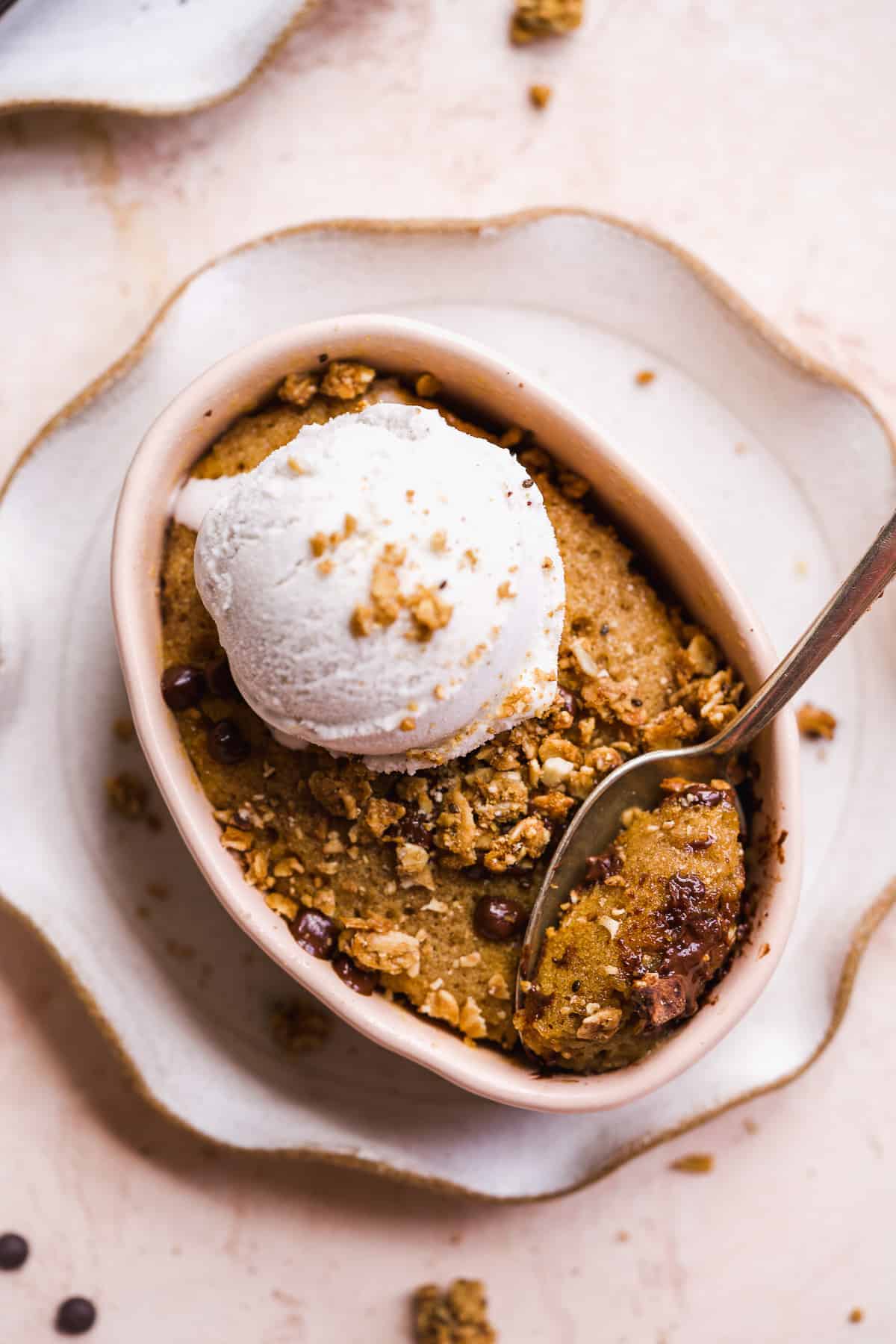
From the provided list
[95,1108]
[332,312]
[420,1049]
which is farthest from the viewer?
[95,1108]

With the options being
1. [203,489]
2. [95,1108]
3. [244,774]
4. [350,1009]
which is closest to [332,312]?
[203,489]

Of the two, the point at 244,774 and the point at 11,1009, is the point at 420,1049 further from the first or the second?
the point at 11,1009

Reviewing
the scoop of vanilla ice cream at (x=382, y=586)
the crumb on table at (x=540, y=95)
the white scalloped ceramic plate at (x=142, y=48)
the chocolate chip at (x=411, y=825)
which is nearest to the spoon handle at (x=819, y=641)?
the scoop of vanilla ice cream at (x=382, y=586)

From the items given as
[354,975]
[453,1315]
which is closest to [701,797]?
[354,975]

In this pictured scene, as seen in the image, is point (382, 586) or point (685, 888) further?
point (685, 888)

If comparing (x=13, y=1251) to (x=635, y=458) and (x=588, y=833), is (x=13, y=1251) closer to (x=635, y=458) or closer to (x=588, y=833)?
(x=588, y=833)

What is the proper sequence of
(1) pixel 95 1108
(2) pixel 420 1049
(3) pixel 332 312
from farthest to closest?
(1) pixel 95 1108 → (3) pixel 332 312 → (2) pixel 420 1049
